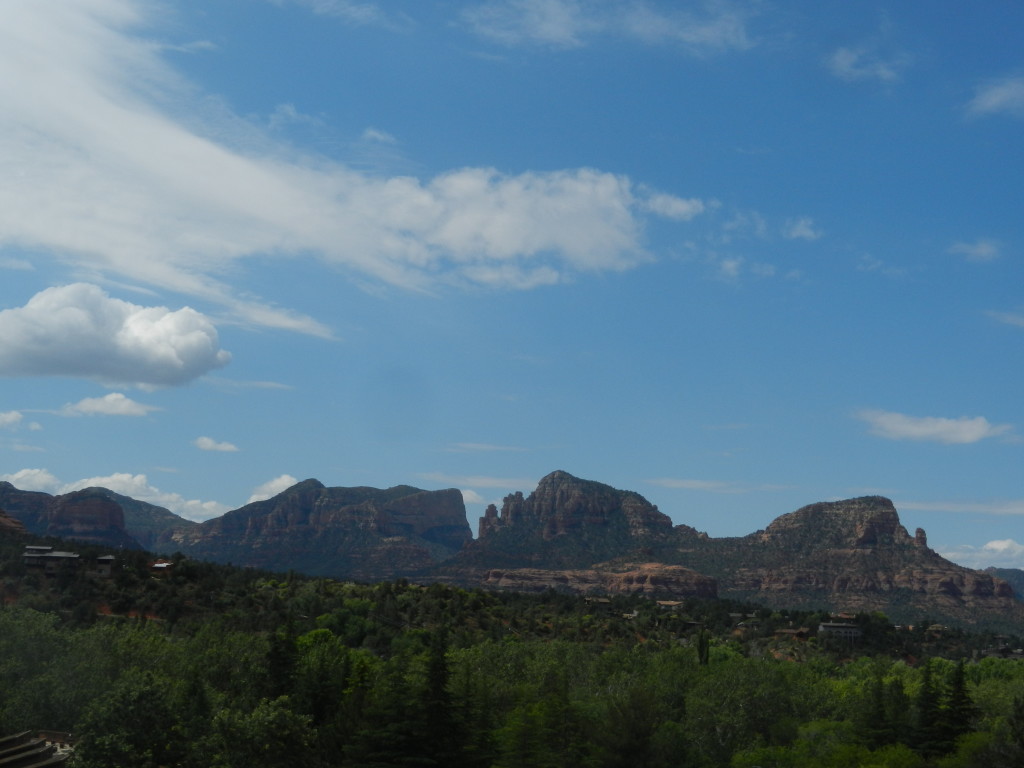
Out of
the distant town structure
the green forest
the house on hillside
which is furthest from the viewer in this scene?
the house on hillside

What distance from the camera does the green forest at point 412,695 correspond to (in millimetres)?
59594

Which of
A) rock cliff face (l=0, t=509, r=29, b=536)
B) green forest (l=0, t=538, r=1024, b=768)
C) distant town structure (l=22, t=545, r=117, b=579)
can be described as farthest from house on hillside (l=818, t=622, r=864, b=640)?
rock cliff face (l=0, t=509, r=29, b=536)

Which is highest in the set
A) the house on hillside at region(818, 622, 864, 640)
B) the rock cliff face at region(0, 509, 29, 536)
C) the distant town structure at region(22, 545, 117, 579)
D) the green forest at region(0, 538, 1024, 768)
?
the rock cliff face at region(0, 509, 29, 536)

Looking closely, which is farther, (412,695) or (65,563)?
(65,563)

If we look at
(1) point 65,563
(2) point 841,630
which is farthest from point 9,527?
(2) point 841,630

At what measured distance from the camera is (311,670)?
71.9 metres

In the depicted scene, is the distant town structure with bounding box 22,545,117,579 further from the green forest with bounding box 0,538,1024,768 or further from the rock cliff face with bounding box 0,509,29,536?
the rock cliff face with bounding box 0,509,29,536

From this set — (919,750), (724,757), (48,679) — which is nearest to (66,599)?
(48,679)

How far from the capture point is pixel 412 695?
61.3m

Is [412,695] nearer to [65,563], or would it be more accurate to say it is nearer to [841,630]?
[65,563]

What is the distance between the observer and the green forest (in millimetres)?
59594

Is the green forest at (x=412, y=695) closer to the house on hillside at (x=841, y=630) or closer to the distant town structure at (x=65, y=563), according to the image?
the distant town structure at (x=65, y=563)

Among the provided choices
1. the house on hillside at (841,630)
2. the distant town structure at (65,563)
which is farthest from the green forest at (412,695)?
the house on hillside at (841,630)

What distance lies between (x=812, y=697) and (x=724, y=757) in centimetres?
1712
